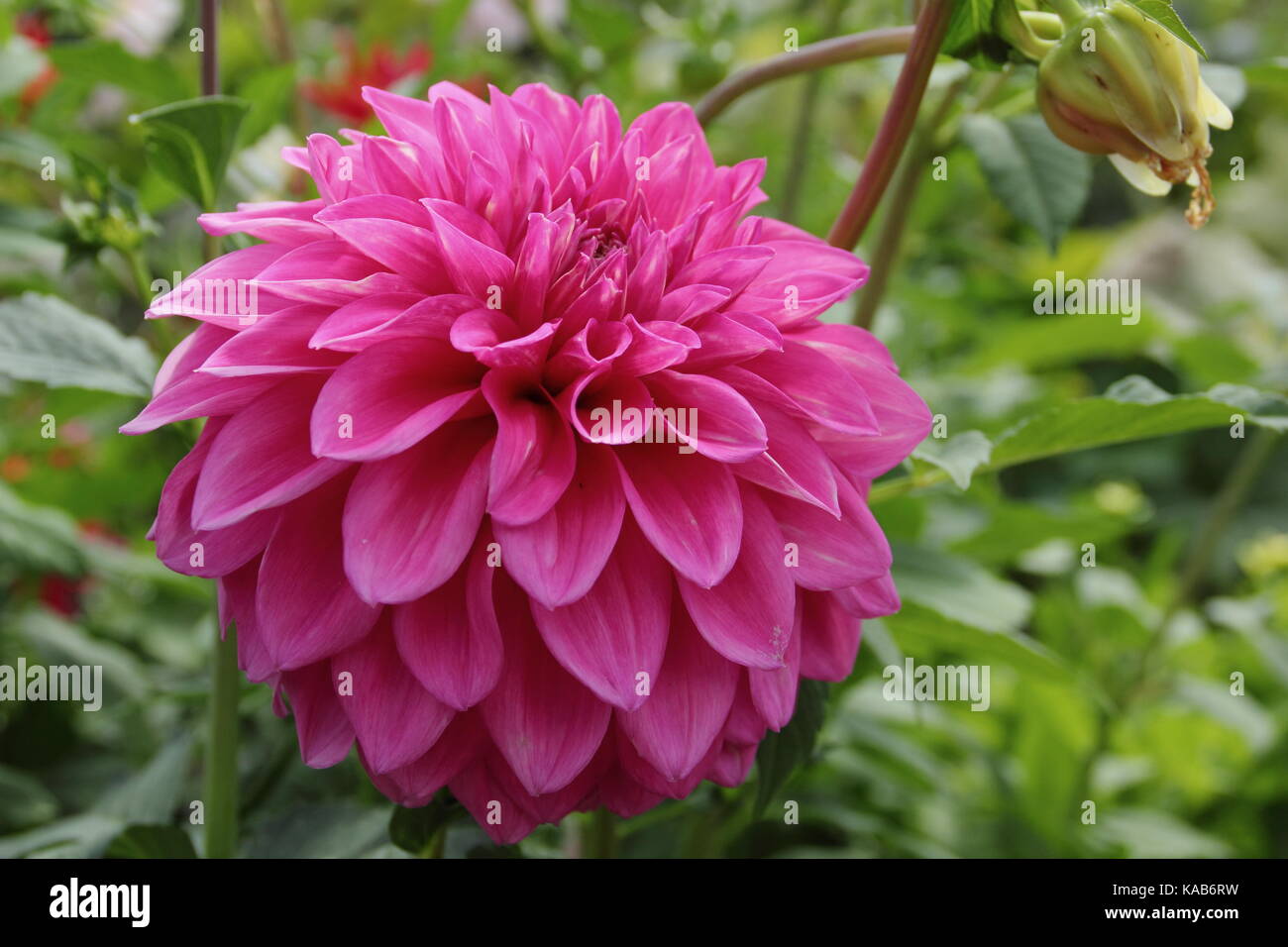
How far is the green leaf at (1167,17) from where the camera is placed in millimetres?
423

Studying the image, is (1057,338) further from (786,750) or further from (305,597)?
(305,597)

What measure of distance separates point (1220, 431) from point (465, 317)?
194 cm

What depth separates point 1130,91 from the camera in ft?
1.38

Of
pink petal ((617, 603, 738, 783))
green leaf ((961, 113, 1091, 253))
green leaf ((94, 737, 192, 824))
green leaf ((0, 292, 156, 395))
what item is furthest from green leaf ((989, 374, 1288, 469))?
green leaf ((94, 737, 192, 824))

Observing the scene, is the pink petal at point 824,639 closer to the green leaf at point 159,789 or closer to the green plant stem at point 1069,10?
the green plant stem at point 1069,10

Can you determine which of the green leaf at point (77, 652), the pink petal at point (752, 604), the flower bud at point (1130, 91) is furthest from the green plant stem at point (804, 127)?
the green leaf at point (77, 652)

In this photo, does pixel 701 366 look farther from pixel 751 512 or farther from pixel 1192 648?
pixel 1192 648

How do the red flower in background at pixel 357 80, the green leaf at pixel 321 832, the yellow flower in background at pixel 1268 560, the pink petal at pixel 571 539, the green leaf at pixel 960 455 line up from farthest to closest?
the yellow flower in background at pixel 1268 560 < the red flower in background at pixel 357 80 < the green leaf at pixel 321 832 < the green leaf at pixel 960 455 < the pink petal at pixel 571 539

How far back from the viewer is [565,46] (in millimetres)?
881

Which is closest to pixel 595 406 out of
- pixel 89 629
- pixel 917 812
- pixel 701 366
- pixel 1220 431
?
pixel 701 366

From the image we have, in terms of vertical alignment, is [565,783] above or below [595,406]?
below

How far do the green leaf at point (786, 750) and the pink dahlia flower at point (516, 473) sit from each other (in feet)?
0.20

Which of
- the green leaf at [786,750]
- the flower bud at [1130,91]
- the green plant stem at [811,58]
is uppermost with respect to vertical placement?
the green plant stem at [811,58]

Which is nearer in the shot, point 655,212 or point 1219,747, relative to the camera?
point 655,212
